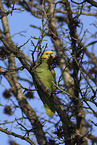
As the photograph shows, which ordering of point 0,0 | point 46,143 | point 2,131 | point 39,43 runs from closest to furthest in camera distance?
point 39,43
point 2,131
point 46,143
point 0,0

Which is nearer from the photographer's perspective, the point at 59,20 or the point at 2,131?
the point at 2,131

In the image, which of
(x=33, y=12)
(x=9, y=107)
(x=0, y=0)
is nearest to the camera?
(x=9, y=107)

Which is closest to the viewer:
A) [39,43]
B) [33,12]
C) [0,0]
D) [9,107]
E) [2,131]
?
[39,43]

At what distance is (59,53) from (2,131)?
270 centimetres

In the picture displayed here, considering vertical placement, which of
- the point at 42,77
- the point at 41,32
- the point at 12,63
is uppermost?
the point at 12,63

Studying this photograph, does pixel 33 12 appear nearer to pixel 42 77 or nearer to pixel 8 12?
pixel 42 77

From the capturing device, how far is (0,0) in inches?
200

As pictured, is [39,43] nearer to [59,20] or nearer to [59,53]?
[59,53]

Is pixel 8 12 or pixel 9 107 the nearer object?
pixel 8 12

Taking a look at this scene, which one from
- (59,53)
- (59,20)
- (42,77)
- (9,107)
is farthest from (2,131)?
(59,20)

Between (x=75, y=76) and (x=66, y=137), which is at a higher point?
(x=75, y=76)

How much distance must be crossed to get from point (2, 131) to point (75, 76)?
4.78ft

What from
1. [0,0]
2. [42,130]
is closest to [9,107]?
[42,130]

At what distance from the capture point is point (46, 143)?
3.86 meters
